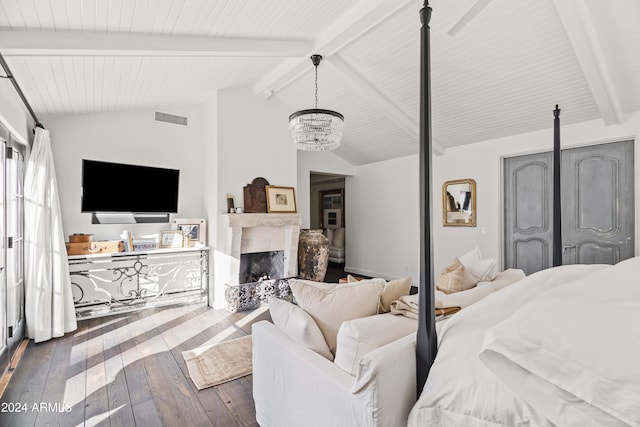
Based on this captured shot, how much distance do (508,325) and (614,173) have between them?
4.20 meters

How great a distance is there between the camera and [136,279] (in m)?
4.21

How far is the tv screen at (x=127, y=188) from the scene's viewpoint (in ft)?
12.4

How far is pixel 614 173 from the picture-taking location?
3.76 m

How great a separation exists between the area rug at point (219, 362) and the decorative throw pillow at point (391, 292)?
1.47 m

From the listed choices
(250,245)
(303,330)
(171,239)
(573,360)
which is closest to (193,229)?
(171,239)

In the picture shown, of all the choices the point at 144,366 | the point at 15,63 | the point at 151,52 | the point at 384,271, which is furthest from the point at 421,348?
the point at 384,271

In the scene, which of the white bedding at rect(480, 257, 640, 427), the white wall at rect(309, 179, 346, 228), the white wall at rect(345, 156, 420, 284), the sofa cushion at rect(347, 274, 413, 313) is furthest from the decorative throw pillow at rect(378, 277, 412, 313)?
the white wall at rect(309, 179, 346, 228)

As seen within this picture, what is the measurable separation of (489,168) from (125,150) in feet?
16.8

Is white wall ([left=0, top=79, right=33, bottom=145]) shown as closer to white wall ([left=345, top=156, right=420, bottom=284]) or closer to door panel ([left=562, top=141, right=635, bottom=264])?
white wall ([left=345, top=156, right=420, bottom=284])

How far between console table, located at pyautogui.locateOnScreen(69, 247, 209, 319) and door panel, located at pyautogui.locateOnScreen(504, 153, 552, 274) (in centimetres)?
439

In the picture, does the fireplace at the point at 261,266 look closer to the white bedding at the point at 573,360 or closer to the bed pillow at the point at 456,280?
the bed pillow at the point at 456,280

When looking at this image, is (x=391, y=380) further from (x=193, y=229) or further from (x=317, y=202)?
(x=317, y=202)

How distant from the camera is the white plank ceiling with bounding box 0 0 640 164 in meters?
2.33

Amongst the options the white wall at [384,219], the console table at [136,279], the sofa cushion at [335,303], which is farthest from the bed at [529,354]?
the white wall at [384,219]
